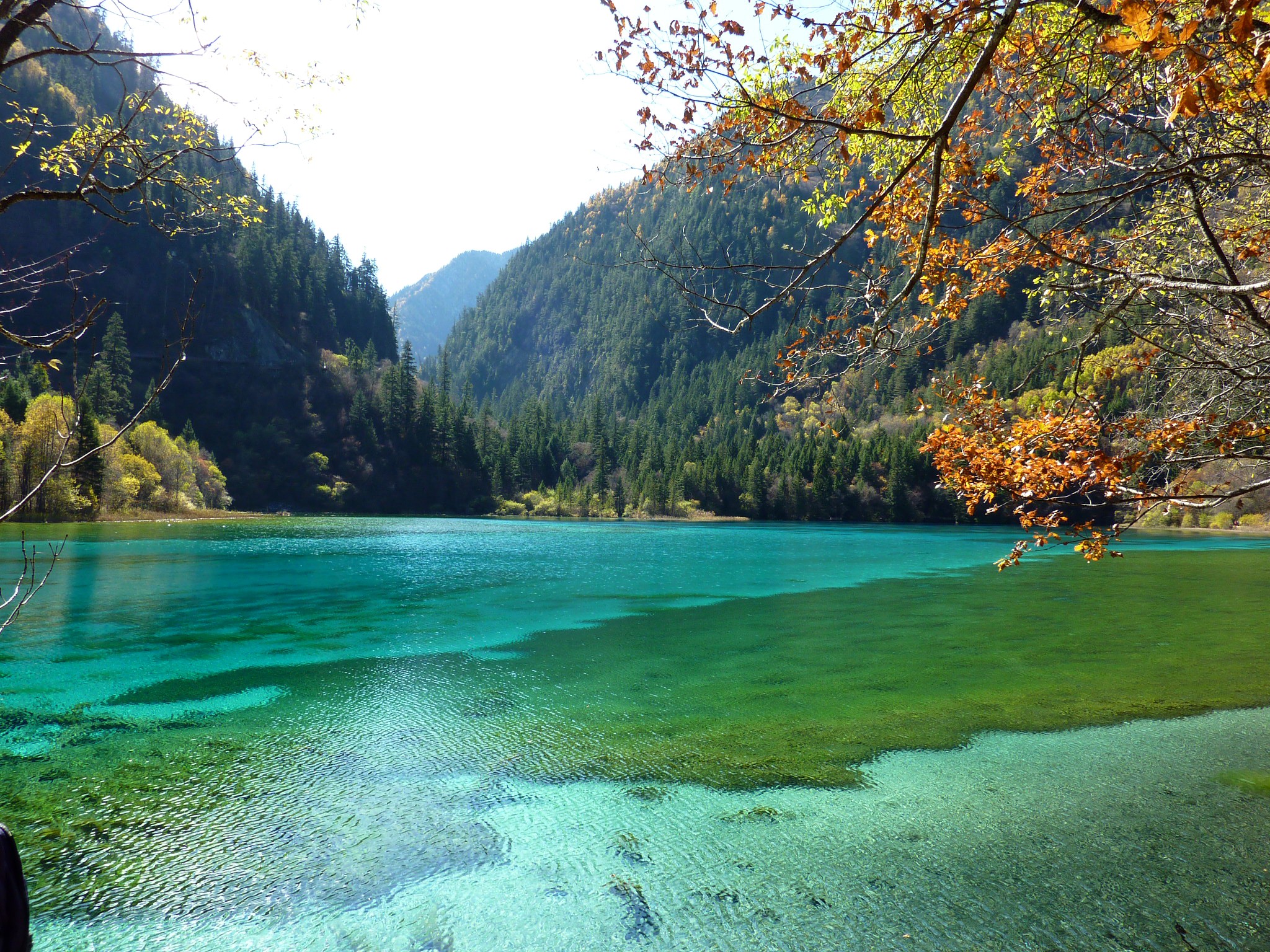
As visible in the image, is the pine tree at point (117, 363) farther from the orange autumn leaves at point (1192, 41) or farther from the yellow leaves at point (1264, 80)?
A: the yellow leaves at point (1264, 80)

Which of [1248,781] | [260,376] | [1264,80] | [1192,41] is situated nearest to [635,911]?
[1264,80]

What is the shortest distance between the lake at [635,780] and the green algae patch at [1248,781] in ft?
0.20

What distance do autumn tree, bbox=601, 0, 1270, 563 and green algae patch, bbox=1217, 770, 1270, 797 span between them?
397 centimetres

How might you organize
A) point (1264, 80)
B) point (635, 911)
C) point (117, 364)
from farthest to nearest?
1. point (117, 364)
2. point (635, 911)
3. point (1264, 80)

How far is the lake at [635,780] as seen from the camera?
18.3ft

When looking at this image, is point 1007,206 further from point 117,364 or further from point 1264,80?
point 117,364

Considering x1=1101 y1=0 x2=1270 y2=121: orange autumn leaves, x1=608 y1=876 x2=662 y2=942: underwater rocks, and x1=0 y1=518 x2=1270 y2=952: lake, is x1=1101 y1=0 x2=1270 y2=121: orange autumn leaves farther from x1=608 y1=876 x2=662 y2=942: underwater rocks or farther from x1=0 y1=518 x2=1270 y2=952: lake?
x1=608 y1=876 x2=662 y2=942: underwater rocks

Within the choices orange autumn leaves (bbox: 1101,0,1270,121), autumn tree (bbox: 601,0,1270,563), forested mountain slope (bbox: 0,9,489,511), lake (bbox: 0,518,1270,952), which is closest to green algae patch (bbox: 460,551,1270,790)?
lake (bbox: 0,518,1270,952)

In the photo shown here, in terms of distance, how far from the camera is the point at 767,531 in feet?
237

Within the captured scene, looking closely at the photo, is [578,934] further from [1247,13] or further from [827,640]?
[827,640]

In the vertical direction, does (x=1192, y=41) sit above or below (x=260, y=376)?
below

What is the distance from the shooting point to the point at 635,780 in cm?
820

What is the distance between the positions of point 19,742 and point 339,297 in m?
167

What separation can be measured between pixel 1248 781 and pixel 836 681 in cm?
594
